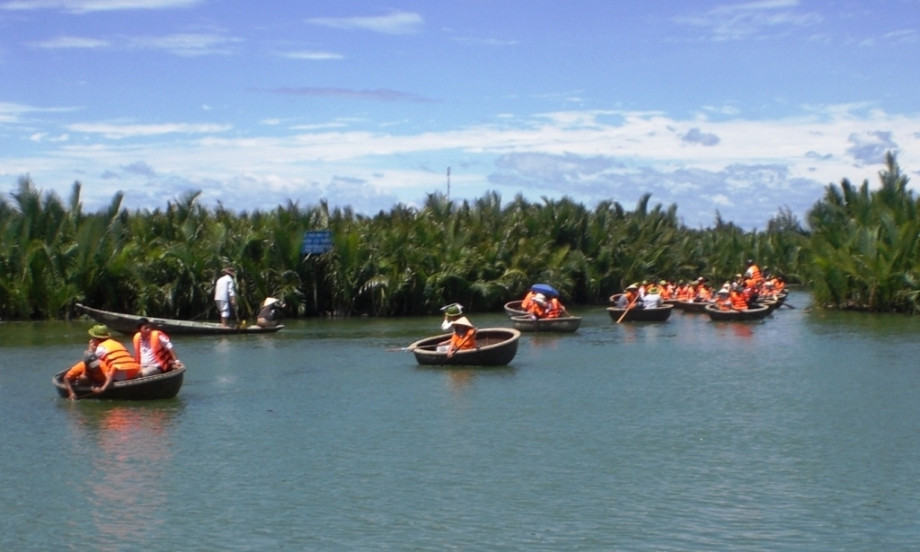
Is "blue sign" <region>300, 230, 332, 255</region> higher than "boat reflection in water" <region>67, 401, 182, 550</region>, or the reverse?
"blue sign" <region>300, 230, 332, 255</region>

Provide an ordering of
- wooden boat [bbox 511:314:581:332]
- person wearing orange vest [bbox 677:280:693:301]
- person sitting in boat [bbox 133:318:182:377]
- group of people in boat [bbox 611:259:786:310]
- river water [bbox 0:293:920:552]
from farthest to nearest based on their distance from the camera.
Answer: person wearing orange vest [bbox 677:280:693:301], group of people in boat [bbox 611:259:786:310], wooden boat [bbox 511:314:581:332], person sitting in boat [bbox 133:318:182:377], river water [bbox 0:293:920:552]

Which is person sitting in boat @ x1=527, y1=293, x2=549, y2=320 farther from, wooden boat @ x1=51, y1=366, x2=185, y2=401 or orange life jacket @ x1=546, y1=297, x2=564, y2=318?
wooden boat @ x1=51, y1=366, x2=185, y2=401

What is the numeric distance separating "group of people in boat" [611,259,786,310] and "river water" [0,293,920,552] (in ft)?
40.8

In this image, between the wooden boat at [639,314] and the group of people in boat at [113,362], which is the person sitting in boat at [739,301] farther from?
the group of people in boat at [113,362]

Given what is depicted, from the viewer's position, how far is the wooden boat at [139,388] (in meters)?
19.8

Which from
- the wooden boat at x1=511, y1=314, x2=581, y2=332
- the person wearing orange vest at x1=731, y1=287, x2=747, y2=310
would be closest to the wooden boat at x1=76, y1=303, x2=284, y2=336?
the wooden boat at x1=511, y1=314, x2=581, y2=332

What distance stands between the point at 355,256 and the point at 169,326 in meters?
9.89

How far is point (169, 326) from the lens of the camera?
32406 millimetres

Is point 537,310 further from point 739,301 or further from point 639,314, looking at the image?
point 739,301

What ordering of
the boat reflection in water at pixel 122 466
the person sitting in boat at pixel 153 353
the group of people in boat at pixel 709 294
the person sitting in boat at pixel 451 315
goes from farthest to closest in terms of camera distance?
the group of people in boat at pixel 709 294
the person sitting in boat at pixel 451 315
the person sitting in boat at pixel 153 353
the boat reflection in water at pixel 122 466

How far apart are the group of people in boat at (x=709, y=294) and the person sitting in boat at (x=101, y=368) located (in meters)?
22.2

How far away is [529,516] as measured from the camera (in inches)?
516

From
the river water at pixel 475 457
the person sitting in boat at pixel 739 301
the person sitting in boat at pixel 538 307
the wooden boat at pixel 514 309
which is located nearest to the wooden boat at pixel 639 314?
the person sitting in boat at pixel 739 301

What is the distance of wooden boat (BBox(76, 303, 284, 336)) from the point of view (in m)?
31.5
